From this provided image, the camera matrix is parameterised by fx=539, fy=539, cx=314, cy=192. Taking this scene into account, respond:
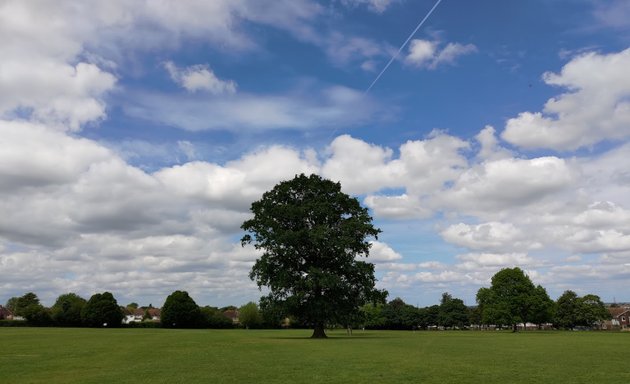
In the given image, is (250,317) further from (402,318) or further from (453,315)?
(453,315)

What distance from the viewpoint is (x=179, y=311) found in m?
129

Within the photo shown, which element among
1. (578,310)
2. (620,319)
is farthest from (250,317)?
(620,319)

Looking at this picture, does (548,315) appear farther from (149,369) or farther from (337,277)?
(149,369)

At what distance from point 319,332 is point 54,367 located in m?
36.7

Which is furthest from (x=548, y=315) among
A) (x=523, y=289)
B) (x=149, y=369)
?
(x=149, y=369)

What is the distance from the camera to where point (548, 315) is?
103 meters

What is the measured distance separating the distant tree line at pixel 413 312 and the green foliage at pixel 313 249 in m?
2.04

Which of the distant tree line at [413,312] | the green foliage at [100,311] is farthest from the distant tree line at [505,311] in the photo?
the green foliage at [100,311]

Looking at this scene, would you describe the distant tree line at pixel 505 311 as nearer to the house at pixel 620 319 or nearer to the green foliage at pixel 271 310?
the green foliage at pixel 271 310

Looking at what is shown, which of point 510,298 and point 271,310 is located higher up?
point 510,298

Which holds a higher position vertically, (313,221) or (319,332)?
(313,221)

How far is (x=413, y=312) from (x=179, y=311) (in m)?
68.6

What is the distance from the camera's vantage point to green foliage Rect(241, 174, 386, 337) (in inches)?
2050

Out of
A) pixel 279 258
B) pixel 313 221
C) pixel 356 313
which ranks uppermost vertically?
pixel 313 221
